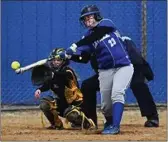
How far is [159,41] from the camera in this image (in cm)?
1305

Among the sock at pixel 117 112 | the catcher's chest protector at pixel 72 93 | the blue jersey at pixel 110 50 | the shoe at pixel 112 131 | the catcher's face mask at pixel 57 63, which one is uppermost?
A: the blue jersey at pixel 110 50

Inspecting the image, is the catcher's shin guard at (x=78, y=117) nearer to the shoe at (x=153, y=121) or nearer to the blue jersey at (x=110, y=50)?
the blue jersey at (x=110, y=50)

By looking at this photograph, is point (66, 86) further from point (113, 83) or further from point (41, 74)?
point (113, 83)

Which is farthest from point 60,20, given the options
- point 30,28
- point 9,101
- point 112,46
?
point 112,46

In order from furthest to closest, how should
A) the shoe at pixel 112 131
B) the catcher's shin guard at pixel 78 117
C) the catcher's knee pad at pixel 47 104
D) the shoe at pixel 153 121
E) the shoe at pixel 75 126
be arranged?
the shoe at pixel 153 121 < the shoe at pixel 75 126 < the catcher's knee pad at pixel 47 104 < the catcher's shin guard at pixel 78 117 < the shoe at pixel 112 131

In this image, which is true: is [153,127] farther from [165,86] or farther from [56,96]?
[165,86]

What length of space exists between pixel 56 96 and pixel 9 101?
11.1ft

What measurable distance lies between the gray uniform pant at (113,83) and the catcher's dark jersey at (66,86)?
621 millimetres

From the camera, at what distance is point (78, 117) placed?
Result: 956 centimetres

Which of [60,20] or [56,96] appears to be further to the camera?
[60,20]

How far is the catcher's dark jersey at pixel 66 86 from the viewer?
31.7 feet

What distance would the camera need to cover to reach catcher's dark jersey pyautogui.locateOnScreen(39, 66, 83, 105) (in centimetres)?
965

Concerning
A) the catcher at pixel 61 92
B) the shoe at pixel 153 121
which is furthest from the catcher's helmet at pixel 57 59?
the shoe at pixel 153 121

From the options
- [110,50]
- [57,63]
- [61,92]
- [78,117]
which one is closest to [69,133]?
[78,117]
